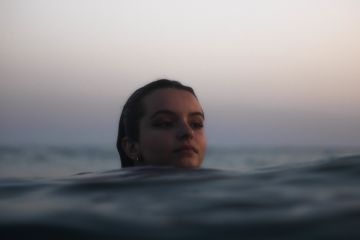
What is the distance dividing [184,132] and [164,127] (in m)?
0.24

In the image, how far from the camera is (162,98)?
4.39 metres

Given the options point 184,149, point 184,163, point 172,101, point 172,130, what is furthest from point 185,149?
point 172,101

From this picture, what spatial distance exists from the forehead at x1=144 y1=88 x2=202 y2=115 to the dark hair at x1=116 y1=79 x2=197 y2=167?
0.10 meters

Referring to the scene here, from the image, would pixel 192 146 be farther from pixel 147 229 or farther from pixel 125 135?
pixel 147 229

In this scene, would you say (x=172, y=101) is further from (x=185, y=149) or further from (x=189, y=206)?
(x=189, y=206)

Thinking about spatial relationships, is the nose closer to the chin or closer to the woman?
the woman

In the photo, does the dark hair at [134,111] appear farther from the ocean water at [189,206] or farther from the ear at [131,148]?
the ocean water at [189,206]

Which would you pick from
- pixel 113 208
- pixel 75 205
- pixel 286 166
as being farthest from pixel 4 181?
pixel 286 166

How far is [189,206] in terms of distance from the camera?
212 cm

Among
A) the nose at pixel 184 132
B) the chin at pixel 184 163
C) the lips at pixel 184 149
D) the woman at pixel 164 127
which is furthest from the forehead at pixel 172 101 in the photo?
the chin at pixel 184 163

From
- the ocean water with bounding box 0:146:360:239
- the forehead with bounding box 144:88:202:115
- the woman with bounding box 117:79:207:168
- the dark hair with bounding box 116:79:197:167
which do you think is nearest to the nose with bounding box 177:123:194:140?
the woman with bounding box 117:79:207:168

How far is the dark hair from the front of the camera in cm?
457

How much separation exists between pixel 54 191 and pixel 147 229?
4.01 ft


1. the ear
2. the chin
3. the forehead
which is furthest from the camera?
the ear
